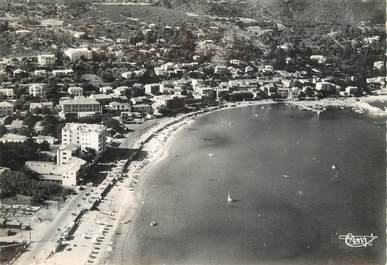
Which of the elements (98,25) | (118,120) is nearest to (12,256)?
(118,120)

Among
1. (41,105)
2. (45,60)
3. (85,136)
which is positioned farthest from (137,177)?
(45,60)

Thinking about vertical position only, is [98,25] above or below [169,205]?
above

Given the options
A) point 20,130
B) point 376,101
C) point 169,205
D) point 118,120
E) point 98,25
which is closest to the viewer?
point 169,205

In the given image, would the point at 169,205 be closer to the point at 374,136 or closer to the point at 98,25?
the point at 374,136

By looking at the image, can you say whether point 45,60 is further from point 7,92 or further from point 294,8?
point 294,8

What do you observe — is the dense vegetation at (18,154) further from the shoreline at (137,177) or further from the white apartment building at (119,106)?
the white apartment building at (119,106)

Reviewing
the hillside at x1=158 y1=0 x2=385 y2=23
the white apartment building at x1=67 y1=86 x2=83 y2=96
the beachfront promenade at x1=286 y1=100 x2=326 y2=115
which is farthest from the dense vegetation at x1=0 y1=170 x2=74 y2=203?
the beachfront promenade at x1=286 y1=100 x2=326 y2=115

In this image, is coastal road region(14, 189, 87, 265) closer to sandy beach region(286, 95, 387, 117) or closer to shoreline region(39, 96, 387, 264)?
shoreline region(39, 96, 387, 264)

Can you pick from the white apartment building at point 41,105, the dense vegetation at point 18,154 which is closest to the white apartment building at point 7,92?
the white apartment building at point 41,105
